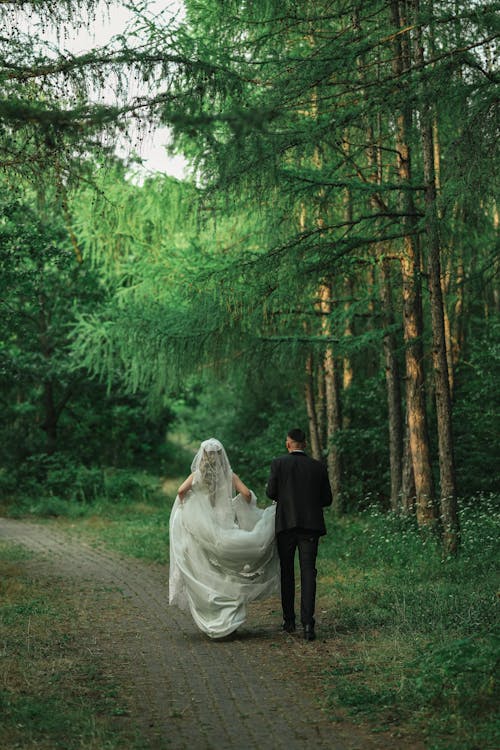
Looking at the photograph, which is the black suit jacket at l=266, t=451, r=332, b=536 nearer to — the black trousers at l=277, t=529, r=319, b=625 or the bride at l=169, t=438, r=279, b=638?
the black trousers at l=277, t=529, r=319, b=625

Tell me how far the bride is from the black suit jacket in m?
0.30

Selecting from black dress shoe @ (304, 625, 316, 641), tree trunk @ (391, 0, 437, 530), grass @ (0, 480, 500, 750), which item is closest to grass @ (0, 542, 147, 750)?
grass @ (0, 480, 500, 750)

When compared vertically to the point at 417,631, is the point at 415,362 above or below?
Result: above

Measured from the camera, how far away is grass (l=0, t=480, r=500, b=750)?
6547 mm

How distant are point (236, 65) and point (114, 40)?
15.6 feet

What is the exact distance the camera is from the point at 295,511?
32.4 ft

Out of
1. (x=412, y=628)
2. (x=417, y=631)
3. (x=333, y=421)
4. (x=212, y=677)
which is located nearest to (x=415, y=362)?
(x=333, y=421)

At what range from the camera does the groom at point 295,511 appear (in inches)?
389

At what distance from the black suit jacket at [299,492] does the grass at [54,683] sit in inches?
90.8

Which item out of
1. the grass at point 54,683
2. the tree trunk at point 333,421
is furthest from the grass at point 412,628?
the tree trunk at point 333,421

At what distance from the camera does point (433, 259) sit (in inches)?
511

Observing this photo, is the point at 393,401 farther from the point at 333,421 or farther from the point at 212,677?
the point at 212,677

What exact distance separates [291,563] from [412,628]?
1505mm

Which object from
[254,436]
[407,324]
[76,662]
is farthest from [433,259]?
[254,436]
